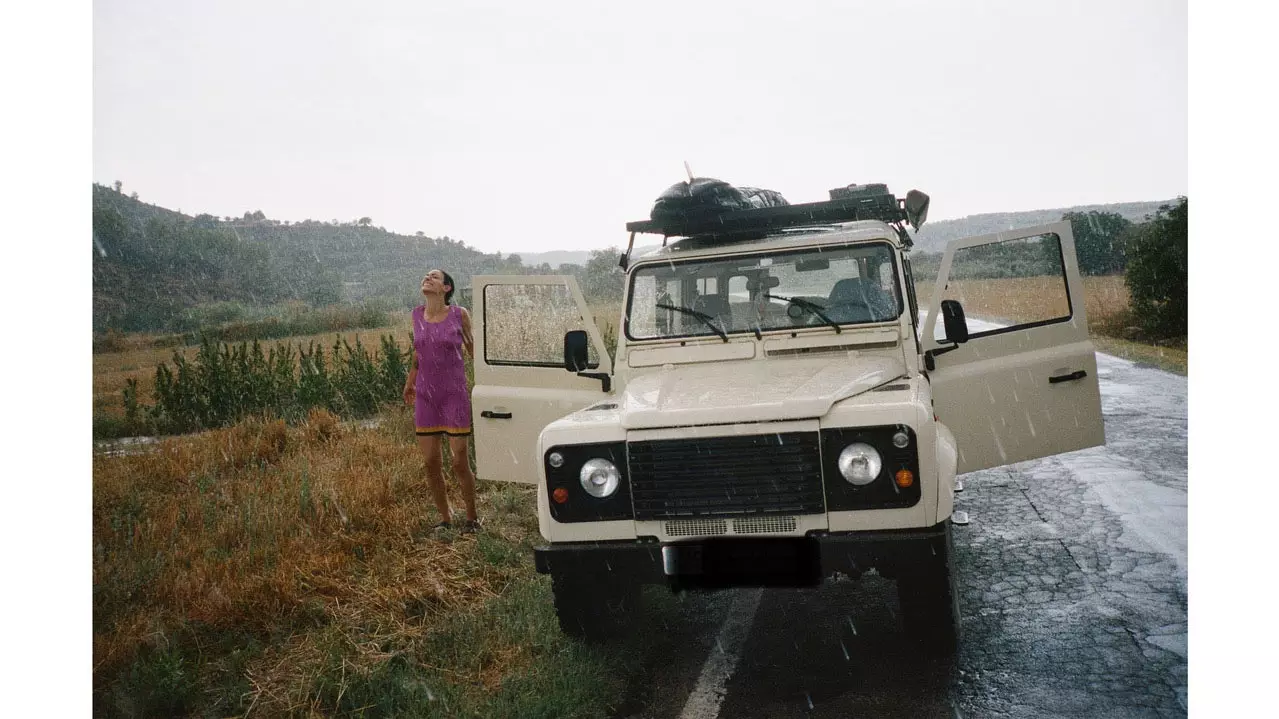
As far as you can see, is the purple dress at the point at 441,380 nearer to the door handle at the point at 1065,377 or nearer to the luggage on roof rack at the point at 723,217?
the luggage on roof rack at the point at 723,217

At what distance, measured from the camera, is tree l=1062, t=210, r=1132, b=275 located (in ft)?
71.2

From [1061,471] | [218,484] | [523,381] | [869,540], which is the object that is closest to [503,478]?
[523,381]

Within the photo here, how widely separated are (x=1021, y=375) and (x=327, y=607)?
3.85 metres

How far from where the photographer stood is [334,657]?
14.5ft

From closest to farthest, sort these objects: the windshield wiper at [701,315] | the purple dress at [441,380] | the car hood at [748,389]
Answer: the car hood at [748,389] → the windshield wiper at [701,315] → the purple dress at [441,380]

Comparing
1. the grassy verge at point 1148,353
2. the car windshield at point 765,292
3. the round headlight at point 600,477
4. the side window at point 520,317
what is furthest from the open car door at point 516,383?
the grassy verge at point 1148,353

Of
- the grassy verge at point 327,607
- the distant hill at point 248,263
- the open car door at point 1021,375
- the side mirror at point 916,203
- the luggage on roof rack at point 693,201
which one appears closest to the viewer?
the grassy verge at point 327,607

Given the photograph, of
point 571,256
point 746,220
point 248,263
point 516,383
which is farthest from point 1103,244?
point 248,263

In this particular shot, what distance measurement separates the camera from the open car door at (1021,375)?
495cm

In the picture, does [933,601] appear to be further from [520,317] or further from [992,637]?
[520,317]

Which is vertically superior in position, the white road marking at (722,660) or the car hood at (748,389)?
the car hood at (748,389)

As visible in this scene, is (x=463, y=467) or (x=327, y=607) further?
(x=463, y=467)

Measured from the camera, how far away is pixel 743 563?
3.93 metres

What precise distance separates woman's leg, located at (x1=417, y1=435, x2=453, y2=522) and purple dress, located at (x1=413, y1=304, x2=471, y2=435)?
60 mm
